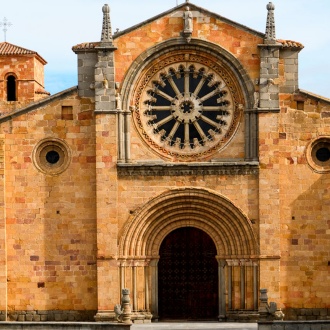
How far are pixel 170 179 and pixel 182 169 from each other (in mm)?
543

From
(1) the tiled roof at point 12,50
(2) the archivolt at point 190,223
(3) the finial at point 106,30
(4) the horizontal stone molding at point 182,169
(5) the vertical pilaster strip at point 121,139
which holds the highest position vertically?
(1) the tiled roof at point 12,50

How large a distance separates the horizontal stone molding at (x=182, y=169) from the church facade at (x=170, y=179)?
0.05 metres

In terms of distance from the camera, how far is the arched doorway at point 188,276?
46.9 meters

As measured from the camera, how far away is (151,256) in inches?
1836

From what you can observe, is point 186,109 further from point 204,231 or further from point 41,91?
point 41,91

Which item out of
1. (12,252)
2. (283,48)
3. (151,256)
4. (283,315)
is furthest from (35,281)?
(283,48)

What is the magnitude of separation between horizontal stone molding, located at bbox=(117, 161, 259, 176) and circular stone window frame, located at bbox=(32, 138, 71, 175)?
2023 millimetres

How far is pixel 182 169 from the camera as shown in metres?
46.1

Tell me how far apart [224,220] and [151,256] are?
2.84 meters

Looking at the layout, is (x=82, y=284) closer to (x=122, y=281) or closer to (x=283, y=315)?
(x=122, y=281)

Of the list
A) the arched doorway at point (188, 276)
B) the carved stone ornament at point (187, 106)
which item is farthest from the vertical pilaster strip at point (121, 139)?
the arched doorway at point (188, 276)

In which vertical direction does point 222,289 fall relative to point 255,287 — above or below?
below

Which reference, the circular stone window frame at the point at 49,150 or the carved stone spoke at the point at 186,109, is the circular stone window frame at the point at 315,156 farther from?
the circular stone window frame at the point at 49,150

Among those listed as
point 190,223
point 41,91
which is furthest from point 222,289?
point 41,91
